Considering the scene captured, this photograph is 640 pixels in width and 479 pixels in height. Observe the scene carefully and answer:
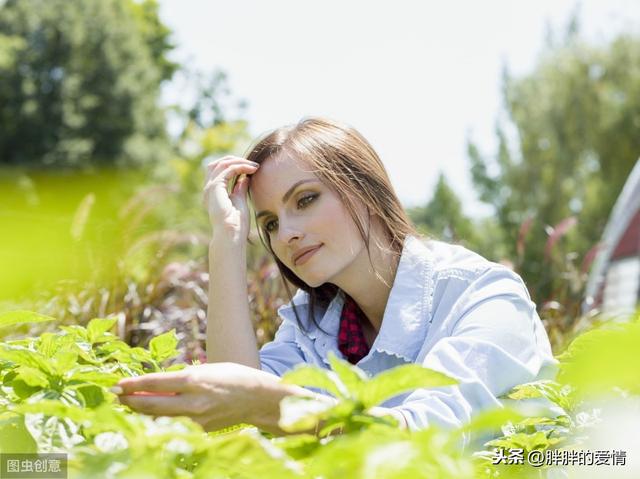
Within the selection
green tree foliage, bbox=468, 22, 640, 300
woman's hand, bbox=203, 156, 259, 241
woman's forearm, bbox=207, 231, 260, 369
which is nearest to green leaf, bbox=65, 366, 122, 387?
woman's forearm, bbox=207, 231, 260, 369

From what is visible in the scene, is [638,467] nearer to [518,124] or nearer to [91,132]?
[518,124]

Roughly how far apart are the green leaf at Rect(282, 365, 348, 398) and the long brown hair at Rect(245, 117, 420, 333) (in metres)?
1.53

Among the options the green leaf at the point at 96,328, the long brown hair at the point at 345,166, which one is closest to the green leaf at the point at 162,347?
the green leaf at the point at 96,328

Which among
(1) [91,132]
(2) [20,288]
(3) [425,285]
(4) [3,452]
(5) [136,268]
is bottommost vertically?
(1) [91,132]

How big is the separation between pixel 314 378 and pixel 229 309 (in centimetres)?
153

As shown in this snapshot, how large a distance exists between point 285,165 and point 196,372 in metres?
1.40

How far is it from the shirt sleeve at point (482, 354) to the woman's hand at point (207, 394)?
1.03 feet

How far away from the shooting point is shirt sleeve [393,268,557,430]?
1.29m

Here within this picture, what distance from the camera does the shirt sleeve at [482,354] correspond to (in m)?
1.29

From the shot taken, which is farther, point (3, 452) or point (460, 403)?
point (460, 403)

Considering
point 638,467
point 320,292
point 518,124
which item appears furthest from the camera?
point 518,124

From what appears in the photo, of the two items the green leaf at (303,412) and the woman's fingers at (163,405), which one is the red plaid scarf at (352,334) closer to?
the woman's fingers at (163,405)

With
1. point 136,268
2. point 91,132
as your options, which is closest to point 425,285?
point 136,268

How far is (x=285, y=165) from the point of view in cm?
227
